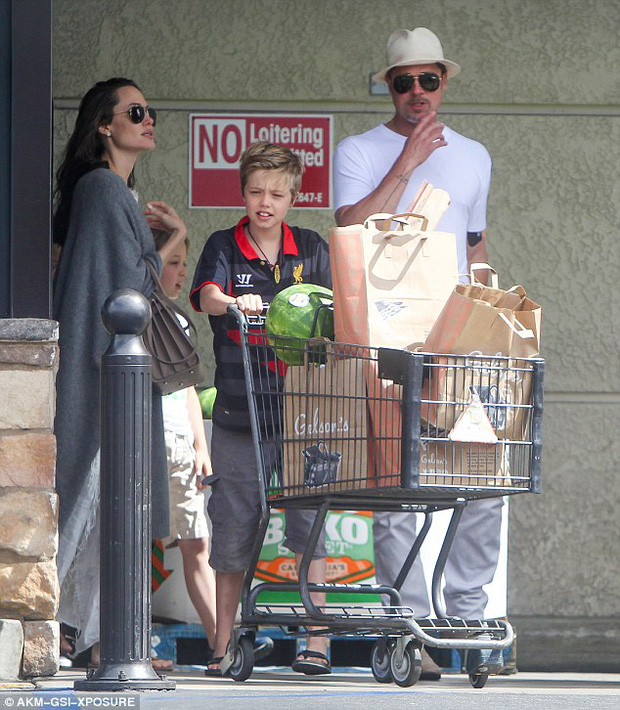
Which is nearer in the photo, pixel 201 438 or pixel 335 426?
pixel 335 426

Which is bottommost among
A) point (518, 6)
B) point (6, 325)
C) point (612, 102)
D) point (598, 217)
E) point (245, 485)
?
point (245, 485)

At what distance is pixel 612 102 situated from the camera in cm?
725

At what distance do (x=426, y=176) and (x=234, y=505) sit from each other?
157 cm

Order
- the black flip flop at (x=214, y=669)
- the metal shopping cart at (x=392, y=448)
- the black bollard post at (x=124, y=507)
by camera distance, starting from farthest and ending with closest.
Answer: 1. the black flip flop at (x=214, y=669)
2. the metal shopping cart at (x=392, y=448)
3. the black bollard post at (x=124, y=507)

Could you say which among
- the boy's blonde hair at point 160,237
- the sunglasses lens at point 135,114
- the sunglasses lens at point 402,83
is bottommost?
the boy's blonde hair at point 160,237

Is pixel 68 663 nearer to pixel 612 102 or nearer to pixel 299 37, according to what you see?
pixel 299 37

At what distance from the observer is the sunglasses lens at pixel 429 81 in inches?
245

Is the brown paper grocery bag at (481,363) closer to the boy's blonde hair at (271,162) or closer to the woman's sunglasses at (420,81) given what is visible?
the boy's blonde hair at (271,162)

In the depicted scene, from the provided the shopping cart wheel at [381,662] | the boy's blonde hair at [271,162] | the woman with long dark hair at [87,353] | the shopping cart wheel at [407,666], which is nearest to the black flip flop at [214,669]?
the woman with long dark hair at [87,353]

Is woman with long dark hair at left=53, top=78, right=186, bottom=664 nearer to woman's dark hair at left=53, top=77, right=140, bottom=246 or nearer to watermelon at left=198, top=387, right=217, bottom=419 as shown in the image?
woman's dark hair at left=53, top=77, right=140, bottom=246

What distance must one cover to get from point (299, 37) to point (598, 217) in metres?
1.64

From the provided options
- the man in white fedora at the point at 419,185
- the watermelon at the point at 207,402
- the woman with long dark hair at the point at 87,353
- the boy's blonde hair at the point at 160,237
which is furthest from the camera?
the watermelon at the point at 207,402

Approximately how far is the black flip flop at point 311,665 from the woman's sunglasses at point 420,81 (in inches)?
89.3

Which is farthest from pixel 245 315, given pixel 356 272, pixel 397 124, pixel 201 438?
pixel 397 124
